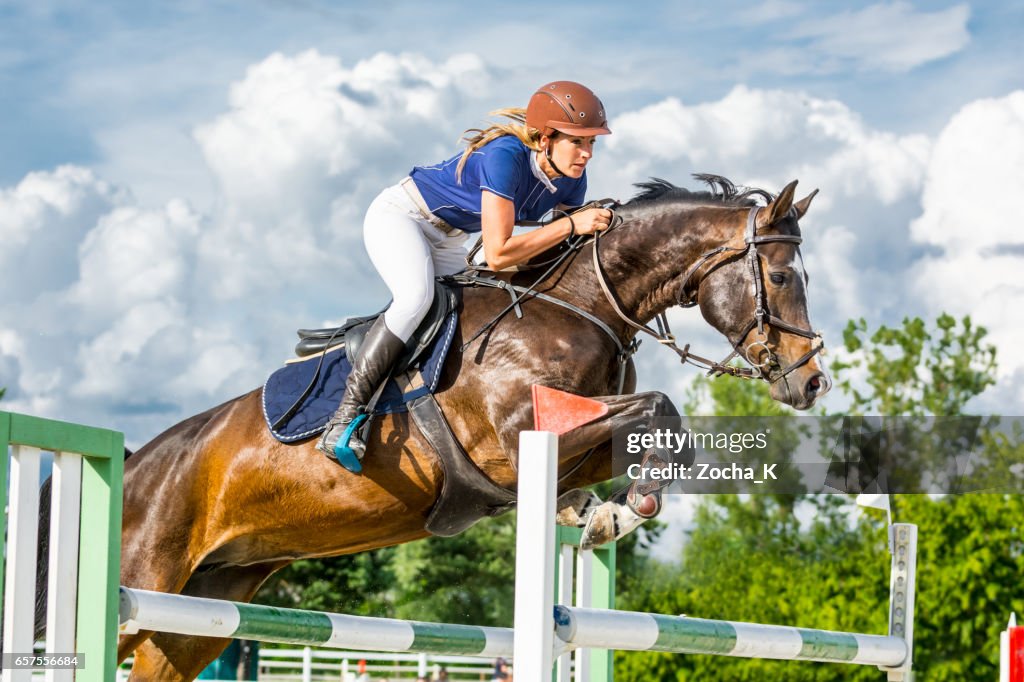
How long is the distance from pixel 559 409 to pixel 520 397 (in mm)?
788

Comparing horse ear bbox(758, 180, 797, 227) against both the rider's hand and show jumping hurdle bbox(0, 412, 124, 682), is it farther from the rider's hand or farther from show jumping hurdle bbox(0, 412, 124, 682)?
show jumping hurdle bbox(0, 412, 124, 682)

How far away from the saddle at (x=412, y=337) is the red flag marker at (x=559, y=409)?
100 centimetres

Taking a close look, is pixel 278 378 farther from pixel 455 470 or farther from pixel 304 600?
pixel 304 600

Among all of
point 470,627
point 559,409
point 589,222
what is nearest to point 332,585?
point 470,627

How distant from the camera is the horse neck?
452 cm

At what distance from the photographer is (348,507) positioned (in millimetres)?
4551

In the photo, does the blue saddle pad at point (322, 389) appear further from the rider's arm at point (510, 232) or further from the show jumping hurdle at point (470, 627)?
the show jumping hurdle at point (470, 627)

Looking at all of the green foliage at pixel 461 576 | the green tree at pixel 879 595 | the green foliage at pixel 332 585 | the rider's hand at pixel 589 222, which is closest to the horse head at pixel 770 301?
the rider's hand at pixel 589 222

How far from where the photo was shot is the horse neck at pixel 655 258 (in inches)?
178

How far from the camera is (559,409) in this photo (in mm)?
3508

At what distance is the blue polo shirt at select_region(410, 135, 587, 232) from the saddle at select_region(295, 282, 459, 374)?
281 mm

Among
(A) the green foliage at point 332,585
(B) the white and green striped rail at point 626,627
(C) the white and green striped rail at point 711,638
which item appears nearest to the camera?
(B) the white and green striped rail at point 626,627
